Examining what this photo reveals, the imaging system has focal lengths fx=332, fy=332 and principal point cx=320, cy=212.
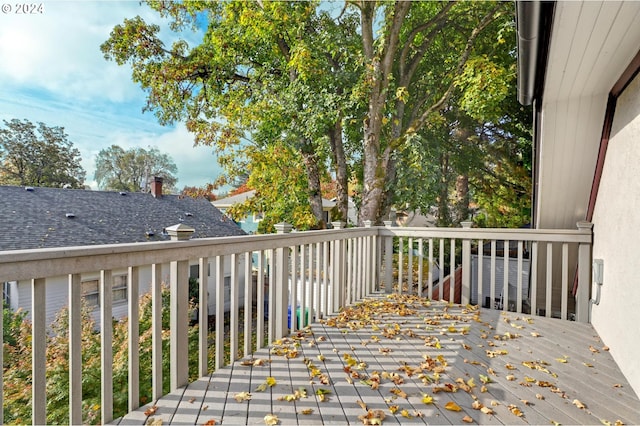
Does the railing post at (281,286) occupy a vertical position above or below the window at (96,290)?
above

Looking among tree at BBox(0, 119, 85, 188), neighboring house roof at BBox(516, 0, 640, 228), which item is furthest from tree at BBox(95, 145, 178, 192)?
neighboring house roof at BBox(516, 0, 640, 228)

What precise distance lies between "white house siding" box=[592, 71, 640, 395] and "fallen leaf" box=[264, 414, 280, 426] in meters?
2.28

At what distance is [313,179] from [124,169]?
11553mm

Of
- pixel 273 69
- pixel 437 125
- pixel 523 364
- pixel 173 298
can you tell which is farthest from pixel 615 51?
pixel 273 69

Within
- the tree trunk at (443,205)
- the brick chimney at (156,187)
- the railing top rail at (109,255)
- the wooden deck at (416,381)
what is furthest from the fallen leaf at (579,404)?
the brick chimney at (156,187)

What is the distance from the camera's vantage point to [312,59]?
21.0ft

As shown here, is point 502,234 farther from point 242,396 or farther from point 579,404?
point 242,396

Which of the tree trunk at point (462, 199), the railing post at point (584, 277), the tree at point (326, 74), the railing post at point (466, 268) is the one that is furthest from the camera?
the tree trunk at point (462, 199)

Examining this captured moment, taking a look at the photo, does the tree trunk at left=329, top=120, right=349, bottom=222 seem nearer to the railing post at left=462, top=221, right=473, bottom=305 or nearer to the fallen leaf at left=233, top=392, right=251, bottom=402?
the railing post at left=462, top=221, right=473, bottom=305

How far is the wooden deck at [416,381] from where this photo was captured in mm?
1887

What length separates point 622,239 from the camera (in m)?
2.60

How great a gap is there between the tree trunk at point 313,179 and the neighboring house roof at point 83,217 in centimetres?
248

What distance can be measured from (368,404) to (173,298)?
4.49 ft

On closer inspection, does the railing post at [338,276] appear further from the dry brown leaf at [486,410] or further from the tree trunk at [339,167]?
the tree trunk at [339,167]
